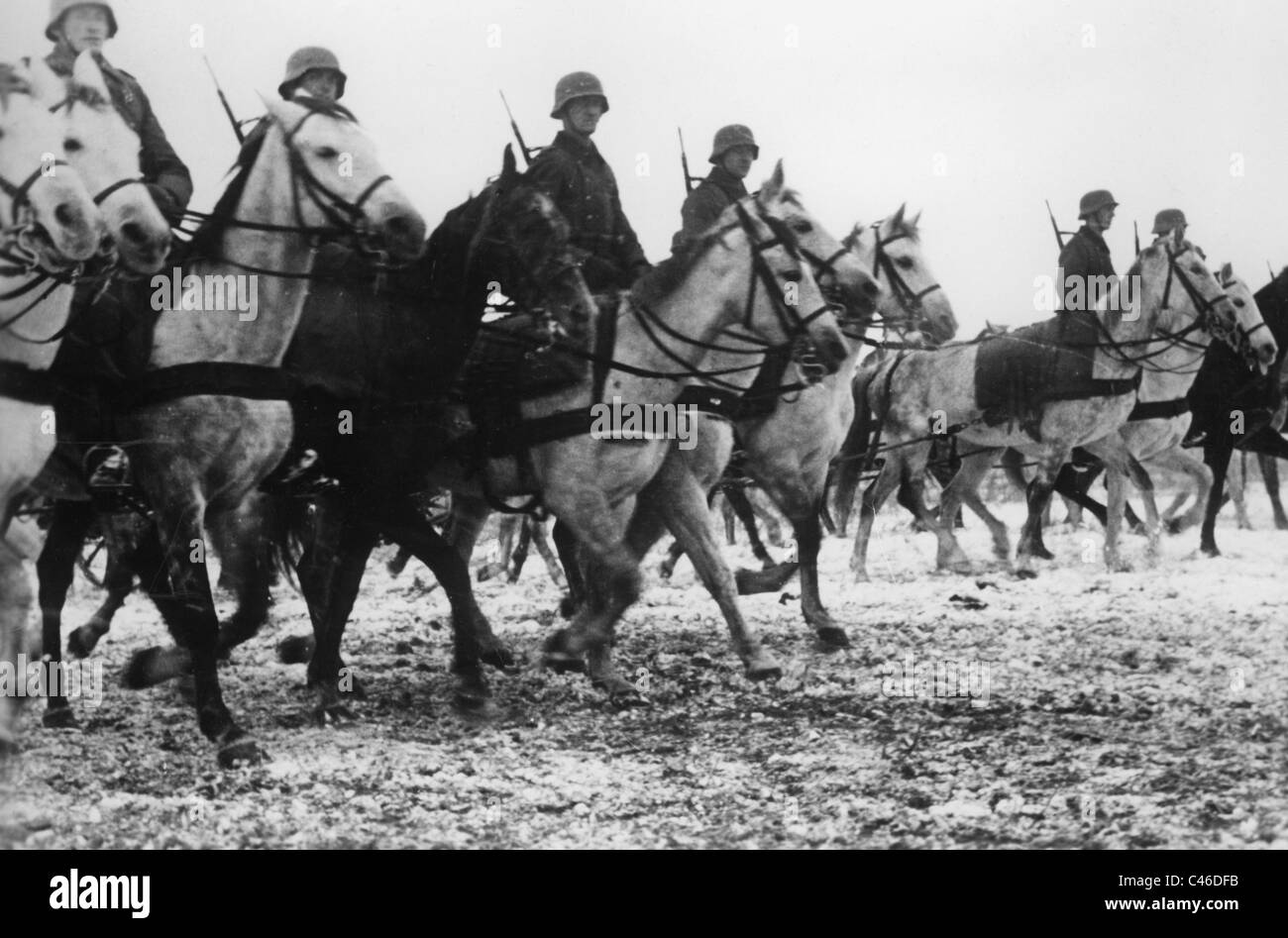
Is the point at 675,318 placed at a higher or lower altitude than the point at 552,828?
higher

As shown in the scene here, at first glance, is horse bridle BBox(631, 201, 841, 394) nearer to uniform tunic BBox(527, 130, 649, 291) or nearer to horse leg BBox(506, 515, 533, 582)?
uniform tunic BBox(527, 130, 649, 291)

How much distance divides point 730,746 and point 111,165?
147 inches

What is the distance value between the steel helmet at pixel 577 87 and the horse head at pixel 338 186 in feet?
5.75

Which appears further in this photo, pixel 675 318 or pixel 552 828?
pixel 675 318

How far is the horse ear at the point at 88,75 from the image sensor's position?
20.5 feet

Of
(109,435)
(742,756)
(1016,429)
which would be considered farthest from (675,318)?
(1016,429)

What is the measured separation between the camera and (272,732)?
22.6 feet

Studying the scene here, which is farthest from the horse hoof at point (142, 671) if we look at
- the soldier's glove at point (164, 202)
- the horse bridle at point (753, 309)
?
the horse bridle at point (753, 309)

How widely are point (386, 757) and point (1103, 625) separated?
4338 millimetres

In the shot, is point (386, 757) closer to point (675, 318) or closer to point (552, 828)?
point (552, 828)

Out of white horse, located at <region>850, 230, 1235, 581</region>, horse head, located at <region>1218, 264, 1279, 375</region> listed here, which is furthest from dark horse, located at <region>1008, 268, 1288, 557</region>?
white horse, located at <region>850, 230, 1235, 581</region>

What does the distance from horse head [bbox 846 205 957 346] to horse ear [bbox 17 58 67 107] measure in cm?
489
